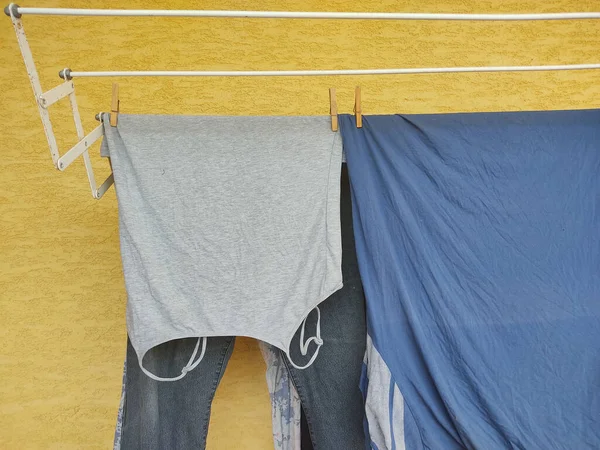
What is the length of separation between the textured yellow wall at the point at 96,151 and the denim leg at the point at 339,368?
1.92 ft

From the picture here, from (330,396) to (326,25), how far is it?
5.20ft

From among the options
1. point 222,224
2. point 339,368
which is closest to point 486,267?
point 339,368

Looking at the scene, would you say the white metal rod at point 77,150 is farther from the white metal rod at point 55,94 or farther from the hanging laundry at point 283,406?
the hanging laundry at point 283,406

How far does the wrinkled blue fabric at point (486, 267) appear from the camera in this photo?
61.6 inches

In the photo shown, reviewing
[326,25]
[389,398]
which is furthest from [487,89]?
[389,398]

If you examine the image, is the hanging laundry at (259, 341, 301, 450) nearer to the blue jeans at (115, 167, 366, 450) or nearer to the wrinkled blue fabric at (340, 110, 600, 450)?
→ the blue jeans at (115, 167, 366, 450)

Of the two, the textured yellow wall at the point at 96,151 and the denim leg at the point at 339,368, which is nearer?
the denim leg at the point at 339,368

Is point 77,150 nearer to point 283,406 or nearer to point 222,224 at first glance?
point 222,224

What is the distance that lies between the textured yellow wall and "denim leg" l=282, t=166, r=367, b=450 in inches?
23.1

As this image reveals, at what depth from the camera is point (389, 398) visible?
1.53 meters

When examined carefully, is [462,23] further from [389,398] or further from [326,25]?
[389,398]

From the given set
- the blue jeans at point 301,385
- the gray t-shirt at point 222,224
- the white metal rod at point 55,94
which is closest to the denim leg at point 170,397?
the blue jeans at point 301,385

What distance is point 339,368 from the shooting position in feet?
5.81

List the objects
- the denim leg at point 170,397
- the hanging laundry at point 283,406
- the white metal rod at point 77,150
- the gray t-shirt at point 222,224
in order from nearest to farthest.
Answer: the white metal rod at point 77,150 < the gray t-shirt at point 222,224 < the denim leg at point 170,397 < the hanging laundry at point 283,406
